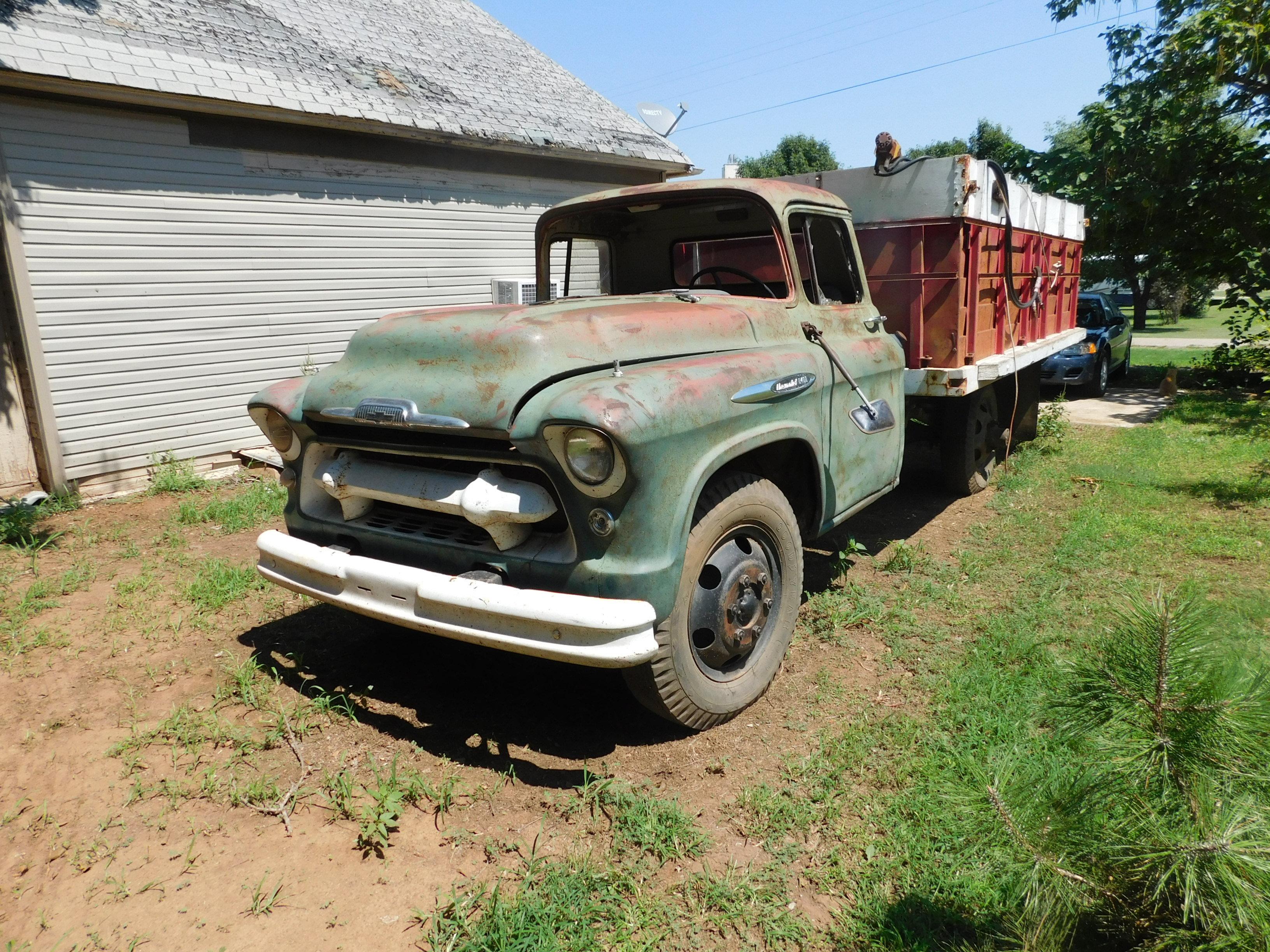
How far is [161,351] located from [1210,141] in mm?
13372

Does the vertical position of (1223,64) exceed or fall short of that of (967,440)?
it exceeds it

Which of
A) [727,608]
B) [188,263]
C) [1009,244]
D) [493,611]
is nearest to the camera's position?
[493,611]

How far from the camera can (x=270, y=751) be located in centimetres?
314

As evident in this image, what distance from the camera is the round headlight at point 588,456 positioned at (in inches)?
105

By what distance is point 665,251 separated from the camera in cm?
484

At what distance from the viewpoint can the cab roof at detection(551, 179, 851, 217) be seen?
3.92 metres

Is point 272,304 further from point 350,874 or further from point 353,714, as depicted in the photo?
point 350,874

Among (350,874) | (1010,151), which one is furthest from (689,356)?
(1010,151)

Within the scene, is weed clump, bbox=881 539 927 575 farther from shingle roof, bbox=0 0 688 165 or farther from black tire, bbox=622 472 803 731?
shingle roof, bbox=0 0 688 165

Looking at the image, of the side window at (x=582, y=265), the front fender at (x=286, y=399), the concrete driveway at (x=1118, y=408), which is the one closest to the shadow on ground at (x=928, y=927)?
the front fender at (x=286, y=399)

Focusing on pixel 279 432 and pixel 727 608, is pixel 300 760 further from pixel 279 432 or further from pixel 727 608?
pixel 727 608

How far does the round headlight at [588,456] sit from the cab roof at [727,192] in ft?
5.87

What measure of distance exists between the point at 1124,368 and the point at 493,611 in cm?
1476

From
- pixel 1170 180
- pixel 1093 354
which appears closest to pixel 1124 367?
pixel 1093 354
